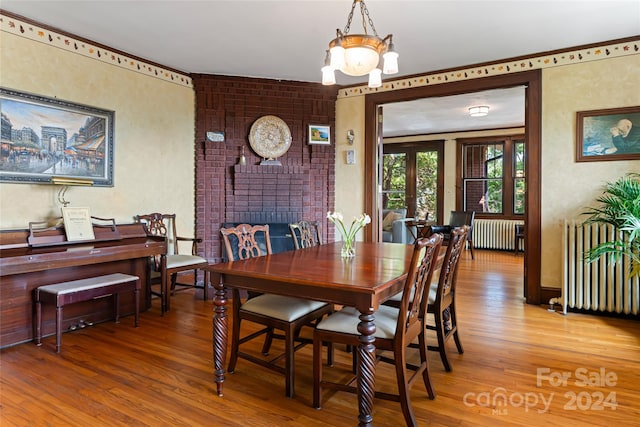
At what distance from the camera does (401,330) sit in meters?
1.76

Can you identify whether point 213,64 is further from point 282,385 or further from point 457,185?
point 457,185

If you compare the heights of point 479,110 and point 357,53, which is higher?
point 479,110

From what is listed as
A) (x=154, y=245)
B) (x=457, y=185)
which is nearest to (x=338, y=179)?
(x=154, y=245)

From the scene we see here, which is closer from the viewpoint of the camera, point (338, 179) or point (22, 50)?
point (22, 50)

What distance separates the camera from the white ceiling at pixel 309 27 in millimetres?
2947

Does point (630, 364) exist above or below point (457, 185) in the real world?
below

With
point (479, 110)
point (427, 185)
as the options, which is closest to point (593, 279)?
point (479, 110)

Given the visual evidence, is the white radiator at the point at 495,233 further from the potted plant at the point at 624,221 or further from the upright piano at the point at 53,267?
the upright piano at the point at 53,267

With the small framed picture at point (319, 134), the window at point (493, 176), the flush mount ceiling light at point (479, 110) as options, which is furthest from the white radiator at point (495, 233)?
the small framed picture at point (319, 134)

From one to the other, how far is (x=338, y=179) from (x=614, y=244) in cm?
306

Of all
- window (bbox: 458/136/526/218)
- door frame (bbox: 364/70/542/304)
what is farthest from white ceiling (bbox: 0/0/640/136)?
window (bbox: 458/136/526/218)

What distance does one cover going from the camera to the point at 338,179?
515 cm

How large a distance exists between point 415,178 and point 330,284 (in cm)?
735

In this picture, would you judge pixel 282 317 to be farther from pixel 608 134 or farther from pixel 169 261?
pixel 608 134
